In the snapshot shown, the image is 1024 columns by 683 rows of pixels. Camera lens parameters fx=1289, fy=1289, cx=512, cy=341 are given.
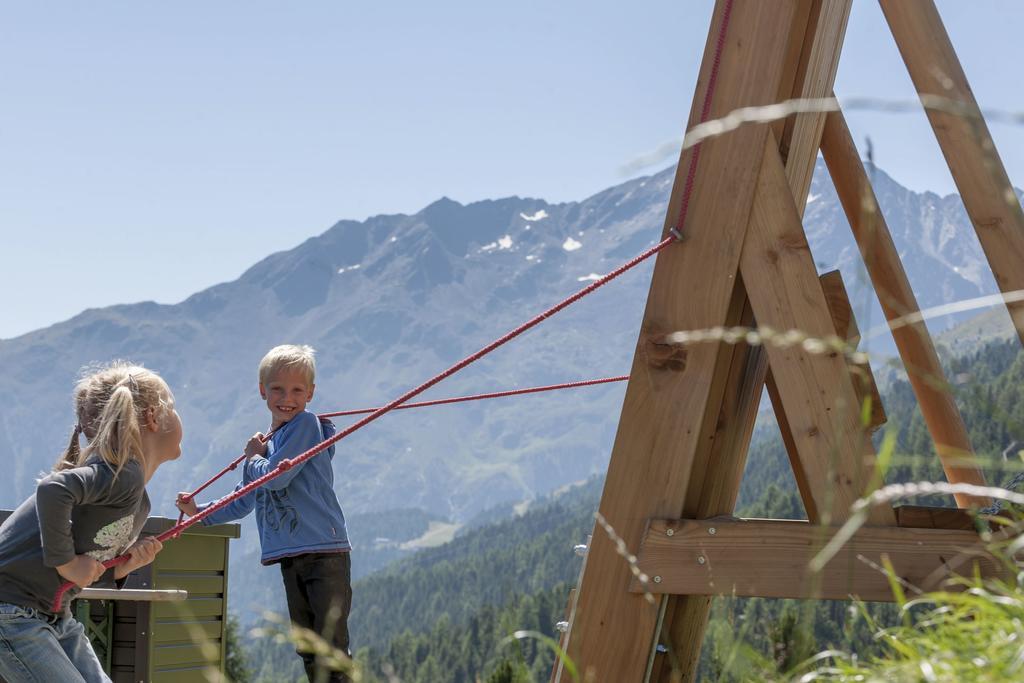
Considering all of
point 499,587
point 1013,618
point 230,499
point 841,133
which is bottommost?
point 499,587

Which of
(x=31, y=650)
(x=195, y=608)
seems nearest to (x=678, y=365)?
(x=31, y=650)

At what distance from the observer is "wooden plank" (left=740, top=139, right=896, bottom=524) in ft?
11.0

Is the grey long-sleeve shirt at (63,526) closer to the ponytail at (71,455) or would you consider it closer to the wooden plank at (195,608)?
the ponytail at (71,455)

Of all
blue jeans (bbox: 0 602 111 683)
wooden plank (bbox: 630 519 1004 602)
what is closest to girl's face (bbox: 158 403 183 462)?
blue jeans (bbox: 0 602 111 683)

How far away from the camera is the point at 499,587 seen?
169m

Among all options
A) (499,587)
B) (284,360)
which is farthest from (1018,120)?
(499,587)

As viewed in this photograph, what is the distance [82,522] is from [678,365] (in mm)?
1807

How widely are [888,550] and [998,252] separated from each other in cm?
87

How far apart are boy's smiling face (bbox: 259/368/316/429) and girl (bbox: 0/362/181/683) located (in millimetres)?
1398

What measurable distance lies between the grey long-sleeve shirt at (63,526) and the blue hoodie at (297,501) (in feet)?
4.85

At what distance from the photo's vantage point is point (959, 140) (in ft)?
11.7

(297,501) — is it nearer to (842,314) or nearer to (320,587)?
(320,587)

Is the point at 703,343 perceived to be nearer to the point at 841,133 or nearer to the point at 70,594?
the point at 841,133

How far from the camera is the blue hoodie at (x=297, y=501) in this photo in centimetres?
539
